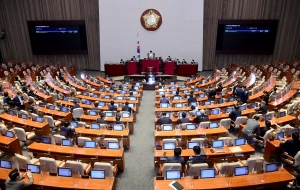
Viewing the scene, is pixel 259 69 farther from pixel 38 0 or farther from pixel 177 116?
pixel 38 0

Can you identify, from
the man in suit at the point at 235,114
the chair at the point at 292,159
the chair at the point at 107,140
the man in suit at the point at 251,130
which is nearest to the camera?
the chair at the point at 292,159

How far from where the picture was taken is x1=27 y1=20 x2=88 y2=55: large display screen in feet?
70.1

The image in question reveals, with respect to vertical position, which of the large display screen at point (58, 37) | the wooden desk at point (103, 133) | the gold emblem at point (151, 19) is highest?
the gold emblem at point (151, 19)

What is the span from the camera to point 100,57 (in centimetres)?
2189

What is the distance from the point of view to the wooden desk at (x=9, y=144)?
737cm

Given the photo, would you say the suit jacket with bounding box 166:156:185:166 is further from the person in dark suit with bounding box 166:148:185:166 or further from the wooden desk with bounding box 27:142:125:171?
the wooden desk with bounding box 27:142:125:171

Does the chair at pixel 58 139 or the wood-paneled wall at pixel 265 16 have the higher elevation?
the wood-paneled wall at pixel 265 16

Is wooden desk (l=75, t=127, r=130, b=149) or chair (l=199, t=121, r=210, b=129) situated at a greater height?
chair (l=199, t=121, r=210, b=129)

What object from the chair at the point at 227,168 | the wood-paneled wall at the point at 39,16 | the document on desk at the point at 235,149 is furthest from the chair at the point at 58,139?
the wood-paneled wall at the point at 39,16

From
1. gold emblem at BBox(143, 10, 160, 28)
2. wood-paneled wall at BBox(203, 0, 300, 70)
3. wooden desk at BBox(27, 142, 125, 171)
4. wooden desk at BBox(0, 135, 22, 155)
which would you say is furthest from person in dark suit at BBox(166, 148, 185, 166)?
wood-paneled wall at BBox(203, 0, 300, 70)

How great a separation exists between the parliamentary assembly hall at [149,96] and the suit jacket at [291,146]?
0.03m

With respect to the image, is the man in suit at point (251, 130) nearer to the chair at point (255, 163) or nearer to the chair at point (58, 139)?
the chair at point (255, 163)

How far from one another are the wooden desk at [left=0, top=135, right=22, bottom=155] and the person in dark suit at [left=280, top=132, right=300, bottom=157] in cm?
762

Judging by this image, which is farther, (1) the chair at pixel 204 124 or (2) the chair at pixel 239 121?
(2) the chair at pixel 239 121
